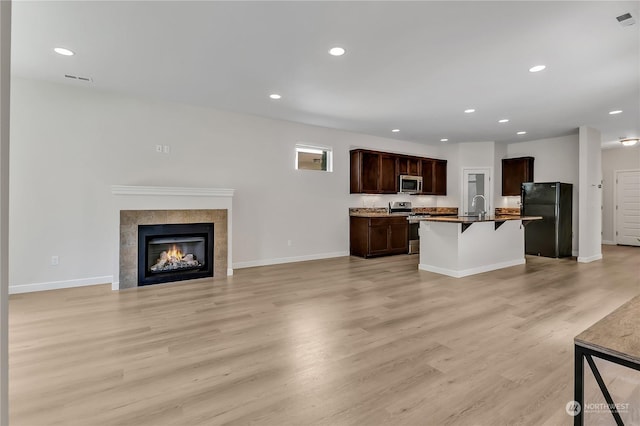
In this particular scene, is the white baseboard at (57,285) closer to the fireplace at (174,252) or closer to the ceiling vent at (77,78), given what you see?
the fireplace at (174,252)

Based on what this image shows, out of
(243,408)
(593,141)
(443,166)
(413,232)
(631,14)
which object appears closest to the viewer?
(243,408)

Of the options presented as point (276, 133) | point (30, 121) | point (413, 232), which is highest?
point (276, 133)

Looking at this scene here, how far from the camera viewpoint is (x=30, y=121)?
160 inches

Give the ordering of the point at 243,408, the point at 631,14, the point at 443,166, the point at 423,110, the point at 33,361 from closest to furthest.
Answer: the point at 243,408 → the point at 33,361 → the point at 631,14 → the point at 423,110 → the point at 443,166

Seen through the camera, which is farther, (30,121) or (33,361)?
(30,121)

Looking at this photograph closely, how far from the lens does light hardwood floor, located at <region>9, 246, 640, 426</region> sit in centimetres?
178

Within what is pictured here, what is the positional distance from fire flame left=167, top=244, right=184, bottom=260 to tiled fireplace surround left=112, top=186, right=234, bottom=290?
44 centimetres

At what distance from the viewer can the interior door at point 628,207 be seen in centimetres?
841

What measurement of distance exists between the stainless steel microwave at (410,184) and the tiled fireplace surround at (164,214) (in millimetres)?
4252

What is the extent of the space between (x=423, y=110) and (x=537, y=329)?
3.67 metres

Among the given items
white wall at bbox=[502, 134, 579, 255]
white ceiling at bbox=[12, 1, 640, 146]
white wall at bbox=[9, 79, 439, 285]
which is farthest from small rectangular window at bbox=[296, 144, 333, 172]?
white wall at bbox=[502, 134, 579, 255]

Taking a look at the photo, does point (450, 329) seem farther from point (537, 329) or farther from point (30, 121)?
point (30, 121)

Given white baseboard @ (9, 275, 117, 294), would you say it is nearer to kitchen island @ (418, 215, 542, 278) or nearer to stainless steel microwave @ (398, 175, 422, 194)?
kitchen island @ (418, 215, 542, 278)

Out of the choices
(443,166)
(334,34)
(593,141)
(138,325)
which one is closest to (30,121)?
(138,325)
